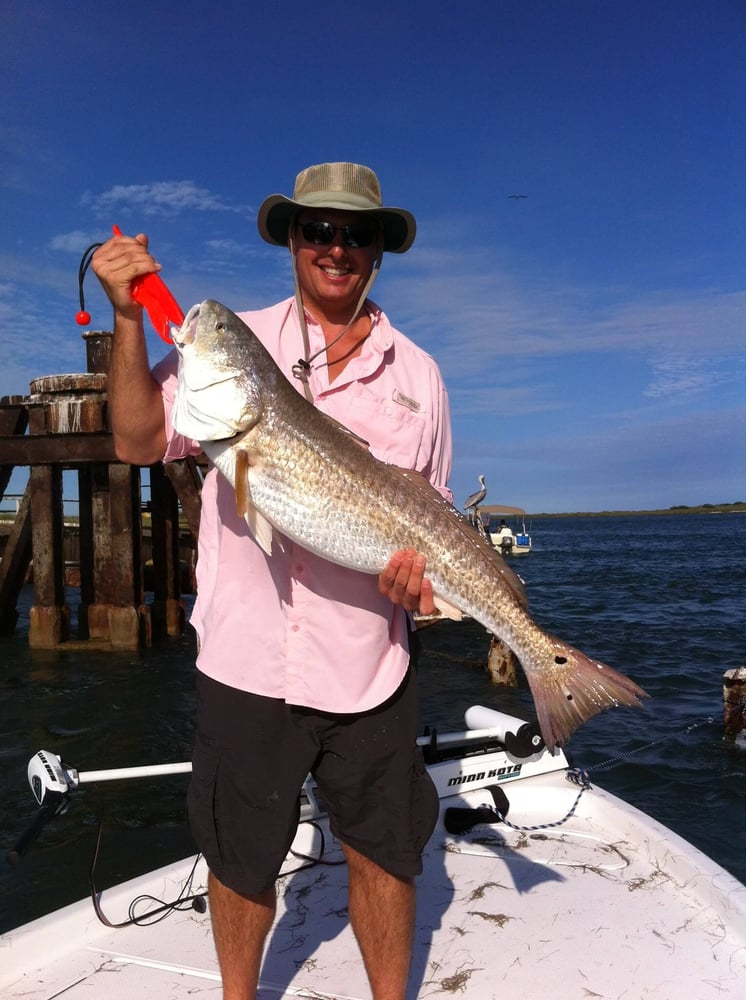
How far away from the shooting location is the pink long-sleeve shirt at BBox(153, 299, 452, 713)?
2855mm

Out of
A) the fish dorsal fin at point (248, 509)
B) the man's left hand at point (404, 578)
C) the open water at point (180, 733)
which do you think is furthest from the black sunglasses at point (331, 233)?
the open water at point (180, 733)

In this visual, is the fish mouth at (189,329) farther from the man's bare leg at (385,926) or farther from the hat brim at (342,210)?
the man's bare leg at (385,926)

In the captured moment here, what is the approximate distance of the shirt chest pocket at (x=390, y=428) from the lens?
124 inches

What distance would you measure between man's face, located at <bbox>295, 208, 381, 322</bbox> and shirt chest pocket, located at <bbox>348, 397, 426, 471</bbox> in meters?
0.46

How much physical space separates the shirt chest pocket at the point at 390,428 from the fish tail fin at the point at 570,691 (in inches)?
38.6

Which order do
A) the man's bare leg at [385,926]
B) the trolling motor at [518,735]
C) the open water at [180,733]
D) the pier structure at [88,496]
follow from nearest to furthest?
1. the man's bare leg at [385,926]
2. the trolling motor at [518,735]
3. the open water at [180,733]
4. the pier structure at [88,496]

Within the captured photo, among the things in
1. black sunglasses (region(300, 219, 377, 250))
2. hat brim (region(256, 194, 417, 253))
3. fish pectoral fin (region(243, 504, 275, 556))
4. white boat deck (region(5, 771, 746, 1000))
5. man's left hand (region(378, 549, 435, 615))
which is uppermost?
hat brim (region(256, 194, 417, 253))

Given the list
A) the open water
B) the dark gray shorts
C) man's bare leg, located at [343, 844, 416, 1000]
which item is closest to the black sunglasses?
the dark gray shorts

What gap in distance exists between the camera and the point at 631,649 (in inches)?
606

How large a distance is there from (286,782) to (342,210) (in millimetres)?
2216

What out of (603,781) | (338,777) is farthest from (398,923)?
(603,781)

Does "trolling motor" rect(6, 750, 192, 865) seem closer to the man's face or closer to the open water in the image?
the open water

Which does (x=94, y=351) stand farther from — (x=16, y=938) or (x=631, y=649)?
(x=631, y=649)

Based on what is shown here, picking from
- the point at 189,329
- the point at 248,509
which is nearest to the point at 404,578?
the point at 248,509
